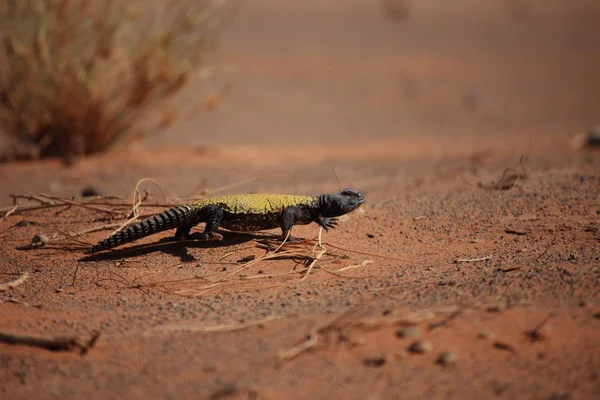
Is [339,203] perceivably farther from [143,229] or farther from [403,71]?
[403,71]

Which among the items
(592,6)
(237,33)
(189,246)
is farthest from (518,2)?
(189,246)

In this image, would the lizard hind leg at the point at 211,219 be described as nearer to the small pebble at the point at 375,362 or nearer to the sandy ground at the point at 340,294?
the sandy ground at the point at 340,294

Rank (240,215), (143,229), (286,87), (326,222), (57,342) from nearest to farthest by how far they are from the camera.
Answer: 1. (57,342)
2. (143,229)
3. (240,215)
4. (326,222)
5. (286,87)

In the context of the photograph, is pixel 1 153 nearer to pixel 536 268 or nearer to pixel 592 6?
pixel 536 268

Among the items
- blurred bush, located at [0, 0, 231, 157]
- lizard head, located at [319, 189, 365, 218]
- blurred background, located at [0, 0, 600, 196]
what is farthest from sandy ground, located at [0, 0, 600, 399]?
blurred bush, located at [0, 0, 231, 157]

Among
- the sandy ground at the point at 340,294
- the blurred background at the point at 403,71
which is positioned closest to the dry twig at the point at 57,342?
the sandy ground at the point at 340,294

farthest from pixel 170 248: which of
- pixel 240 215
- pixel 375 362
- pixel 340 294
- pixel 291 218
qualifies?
pixel 375 362

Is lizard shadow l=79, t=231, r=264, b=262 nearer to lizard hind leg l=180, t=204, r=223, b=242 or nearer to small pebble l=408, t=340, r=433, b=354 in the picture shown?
lizard hind leg l=180, t=204, r=223, b=242
